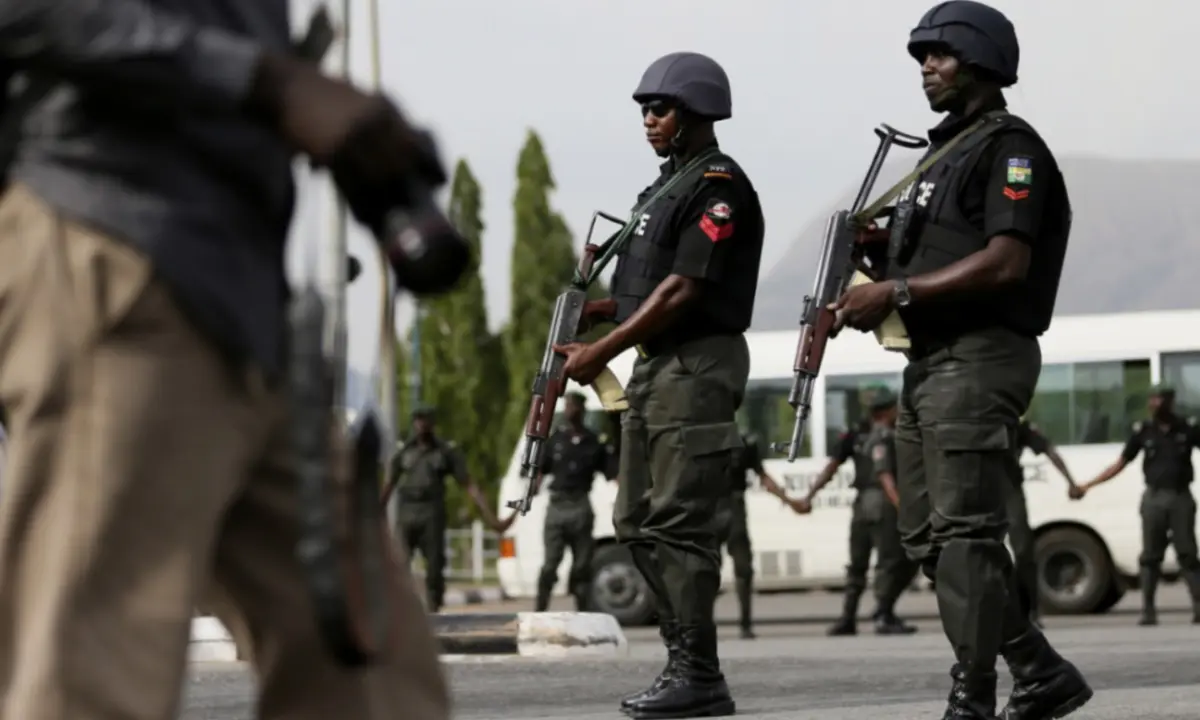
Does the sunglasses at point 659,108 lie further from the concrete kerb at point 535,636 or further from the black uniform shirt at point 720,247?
the concrete kerb at point 535,636

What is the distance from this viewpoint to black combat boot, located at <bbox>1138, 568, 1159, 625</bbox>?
57.3 feet

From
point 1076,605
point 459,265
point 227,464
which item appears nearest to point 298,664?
point 227,464

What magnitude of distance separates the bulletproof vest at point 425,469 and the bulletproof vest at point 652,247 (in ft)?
41.3

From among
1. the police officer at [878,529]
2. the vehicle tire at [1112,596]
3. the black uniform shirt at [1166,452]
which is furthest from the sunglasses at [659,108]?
the vehicle tire at [1112,596]

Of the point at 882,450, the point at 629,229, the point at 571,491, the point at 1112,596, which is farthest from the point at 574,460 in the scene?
the point at 629,229

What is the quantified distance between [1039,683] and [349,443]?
160 inches

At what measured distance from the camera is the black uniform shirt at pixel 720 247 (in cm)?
727

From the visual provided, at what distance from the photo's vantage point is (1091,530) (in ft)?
66.7

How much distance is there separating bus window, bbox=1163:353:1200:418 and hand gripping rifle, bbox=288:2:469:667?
18.6 m

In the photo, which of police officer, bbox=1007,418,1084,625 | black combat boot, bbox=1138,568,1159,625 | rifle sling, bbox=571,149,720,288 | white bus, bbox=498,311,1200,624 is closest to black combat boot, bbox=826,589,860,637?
police officer, bbox=1007,418,1084,625

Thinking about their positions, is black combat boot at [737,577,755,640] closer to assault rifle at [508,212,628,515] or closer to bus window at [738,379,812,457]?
bus window at [738,379,812,457]

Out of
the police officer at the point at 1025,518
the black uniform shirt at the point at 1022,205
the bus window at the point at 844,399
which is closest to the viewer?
the black uniform shirt at the point at 1022,205

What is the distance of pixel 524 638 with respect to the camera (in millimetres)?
11500

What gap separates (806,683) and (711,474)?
2234 mm
